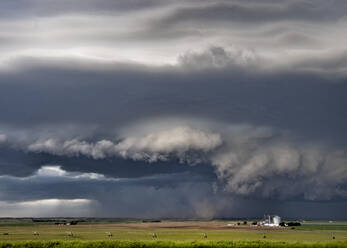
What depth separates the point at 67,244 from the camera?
99.6 m

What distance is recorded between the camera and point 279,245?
9750cm

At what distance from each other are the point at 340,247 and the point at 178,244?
1257 inches

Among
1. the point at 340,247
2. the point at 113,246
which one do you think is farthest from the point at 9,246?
the point at 340,247

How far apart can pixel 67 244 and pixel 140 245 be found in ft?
50.5

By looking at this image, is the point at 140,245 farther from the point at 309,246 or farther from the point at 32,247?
the point at 309,246

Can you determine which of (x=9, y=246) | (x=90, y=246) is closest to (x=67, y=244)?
(x=90, y=246)

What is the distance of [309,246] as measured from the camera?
3772 inches

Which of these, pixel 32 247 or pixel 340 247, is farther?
pixel 32 247

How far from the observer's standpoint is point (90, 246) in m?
98.0

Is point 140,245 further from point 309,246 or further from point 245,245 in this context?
point 309,246

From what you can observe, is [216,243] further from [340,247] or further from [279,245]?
[340,247]

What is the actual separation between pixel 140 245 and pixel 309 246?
111 feet

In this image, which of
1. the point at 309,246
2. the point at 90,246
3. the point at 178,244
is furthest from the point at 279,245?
the point at 90,246

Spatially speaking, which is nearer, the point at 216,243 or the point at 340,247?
the point at 340,247
